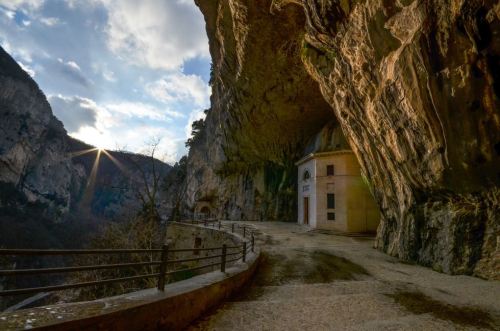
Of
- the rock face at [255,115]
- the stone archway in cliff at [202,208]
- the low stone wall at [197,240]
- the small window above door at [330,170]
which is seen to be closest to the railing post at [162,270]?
the low stone wall at [197,240]

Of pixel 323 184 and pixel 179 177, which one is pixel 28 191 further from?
pixel 323 184

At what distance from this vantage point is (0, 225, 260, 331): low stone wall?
8.36 ft

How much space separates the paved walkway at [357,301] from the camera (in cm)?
448

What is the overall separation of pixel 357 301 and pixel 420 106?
643cm

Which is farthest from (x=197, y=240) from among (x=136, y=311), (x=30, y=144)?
(x=30, y=144)

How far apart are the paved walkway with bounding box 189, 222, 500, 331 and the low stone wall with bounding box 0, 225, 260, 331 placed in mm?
280

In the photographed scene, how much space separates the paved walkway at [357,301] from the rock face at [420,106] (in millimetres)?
1900

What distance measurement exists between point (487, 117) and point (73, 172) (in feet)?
358

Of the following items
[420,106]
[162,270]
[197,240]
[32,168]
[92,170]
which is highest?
[92,170]

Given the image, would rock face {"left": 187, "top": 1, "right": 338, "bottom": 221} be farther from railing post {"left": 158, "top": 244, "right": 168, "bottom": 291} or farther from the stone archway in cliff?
railing post {"left": 158, "top": 244, "right": 168, "bottom": 291}

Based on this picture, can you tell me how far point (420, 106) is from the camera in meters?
8.50

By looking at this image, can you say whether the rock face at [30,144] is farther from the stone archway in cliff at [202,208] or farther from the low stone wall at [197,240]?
the low stone wall at [197,240]

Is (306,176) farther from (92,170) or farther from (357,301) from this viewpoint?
(92,170)

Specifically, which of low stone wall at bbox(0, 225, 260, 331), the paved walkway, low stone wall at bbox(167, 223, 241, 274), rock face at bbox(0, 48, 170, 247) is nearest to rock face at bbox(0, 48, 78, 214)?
rock face at bbox(0, 48, 170, 247)
